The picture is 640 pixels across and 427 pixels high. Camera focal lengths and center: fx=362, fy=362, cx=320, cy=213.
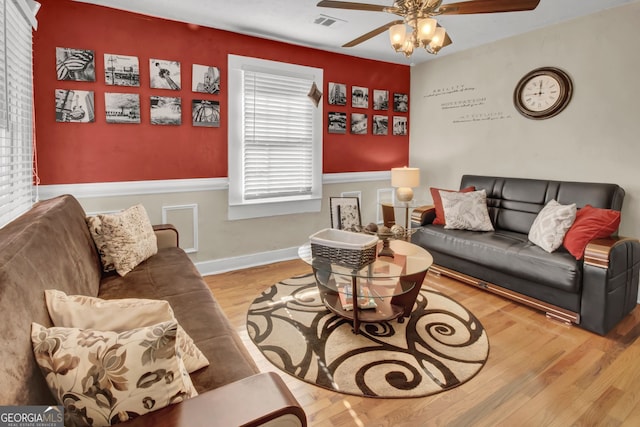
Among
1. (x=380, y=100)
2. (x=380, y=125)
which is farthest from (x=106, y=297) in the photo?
(x=380, y=100)

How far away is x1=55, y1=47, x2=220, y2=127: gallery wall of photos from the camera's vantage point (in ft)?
9.63

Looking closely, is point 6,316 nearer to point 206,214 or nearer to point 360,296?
point 360,296

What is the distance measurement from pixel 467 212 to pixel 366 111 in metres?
1.92

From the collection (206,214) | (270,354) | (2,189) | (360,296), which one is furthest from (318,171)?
(2,189)

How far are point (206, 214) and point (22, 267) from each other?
2615mm

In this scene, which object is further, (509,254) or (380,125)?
(380,125)

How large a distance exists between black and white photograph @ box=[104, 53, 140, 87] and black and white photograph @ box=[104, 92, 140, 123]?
0.34 ft

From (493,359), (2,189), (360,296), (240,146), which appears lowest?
(493,359)

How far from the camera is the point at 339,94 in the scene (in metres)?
4.43

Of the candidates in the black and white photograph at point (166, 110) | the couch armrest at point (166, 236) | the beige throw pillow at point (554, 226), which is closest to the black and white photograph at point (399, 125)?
the beige throw pillow at point (554, 226)

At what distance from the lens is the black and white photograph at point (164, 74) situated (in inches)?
129

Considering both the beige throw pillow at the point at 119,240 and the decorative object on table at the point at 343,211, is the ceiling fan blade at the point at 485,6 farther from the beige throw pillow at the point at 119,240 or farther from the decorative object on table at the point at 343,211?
the beige throw pillow at the point at 119,240

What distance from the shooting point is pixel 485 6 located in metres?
1.95

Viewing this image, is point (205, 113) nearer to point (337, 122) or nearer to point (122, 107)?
point (122, 107)
